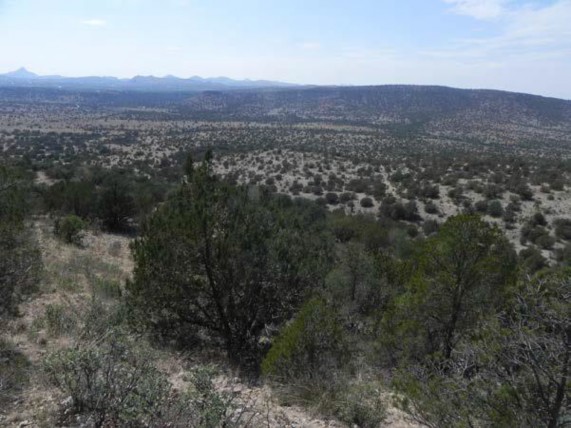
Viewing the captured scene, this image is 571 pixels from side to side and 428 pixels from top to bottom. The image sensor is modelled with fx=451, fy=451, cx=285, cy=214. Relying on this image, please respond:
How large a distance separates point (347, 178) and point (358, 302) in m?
32.2

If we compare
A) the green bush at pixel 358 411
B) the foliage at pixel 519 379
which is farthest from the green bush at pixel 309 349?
the foliage at pixel 519 379

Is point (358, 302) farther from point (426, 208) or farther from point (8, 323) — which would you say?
point (426, 208)

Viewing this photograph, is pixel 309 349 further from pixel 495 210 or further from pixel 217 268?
pixel 495 210

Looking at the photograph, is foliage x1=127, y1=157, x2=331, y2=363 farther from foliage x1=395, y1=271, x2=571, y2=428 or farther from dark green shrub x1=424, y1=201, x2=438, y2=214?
dark green shrub x1=424, y1=201, x2=438, y2=214

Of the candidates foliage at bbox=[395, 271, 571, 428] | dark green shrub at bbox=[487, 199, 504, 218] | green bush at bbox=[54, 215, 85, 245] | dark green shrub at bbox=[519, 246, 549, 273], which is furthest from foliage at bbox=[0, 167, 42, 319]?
dark green shrub at bbox=[487, 199, 504, 218]

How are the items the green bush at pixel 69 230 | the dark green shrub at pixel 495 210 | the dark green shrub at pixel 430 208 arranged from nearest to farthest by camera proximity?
the green bush at pixel 69 230 < the dark green shrub at pixel 495 210 < the dark green shrub at pixel 430 208

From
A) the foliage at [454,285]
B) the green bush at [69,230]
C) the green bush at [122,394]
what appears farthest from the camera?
the green bush at [69,230]

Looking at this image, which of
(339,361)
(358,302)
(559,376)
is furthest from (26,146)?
(559,376)

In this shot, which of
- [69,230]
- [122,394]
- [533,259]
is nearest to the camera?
[122,394]

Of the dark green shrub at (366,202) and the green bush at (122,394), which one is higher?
the green bush at (122,394)

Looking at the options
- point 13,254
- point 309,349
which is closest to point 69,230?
point 13,254

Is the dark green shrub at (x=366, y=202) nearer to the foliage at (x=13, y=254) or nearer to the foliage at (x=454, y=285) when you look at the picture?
the foliage at (x=454, y=285)

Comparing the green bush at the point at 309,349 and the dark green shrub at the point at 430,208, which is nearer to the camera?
→ the green bush at the point at 309,349

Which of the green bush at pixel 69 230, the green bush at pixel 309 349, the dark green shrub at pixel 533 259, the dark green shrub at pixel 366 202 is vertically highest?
the green bush at pixel 309 349
